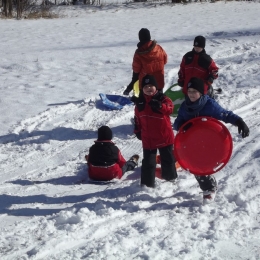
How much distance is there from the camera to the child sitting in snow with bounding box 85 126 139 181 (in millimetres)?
5652

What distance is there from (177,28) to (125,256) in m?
12.6

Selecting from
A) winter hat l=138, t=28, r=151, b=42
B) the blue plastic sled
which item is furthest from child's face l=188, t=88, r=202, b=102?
the blue plastic sled

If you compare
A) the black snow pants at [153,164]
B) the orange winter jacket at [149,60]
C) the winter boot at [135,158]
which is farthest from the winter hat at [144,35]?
the black snow pants at [153,164]

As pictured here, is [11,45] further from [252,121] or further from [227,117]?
[227,117]

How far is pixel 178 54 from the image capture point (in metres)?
12.1

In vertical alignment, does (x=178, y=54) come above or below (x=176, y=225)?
above

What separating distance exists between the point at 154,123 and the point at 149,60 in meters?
2.07

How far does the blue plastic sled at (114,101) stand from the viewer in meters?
8.21

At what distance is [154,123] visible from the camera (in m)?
5.24

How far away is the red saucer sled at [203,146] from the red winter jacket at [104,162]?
969 millimetres

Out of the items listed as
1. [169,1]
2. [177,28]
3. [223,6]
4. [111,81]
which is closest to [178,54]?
[111,81]

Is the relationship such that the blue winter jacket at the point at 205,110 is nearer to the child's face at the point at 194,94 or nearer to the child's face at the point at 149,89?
the child's face at the point at 194,94

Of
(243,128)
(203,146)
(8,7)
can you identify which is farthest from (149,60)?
(8,7)

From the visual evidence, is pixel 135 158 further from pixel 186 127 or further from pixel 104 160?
pixel 186 127
